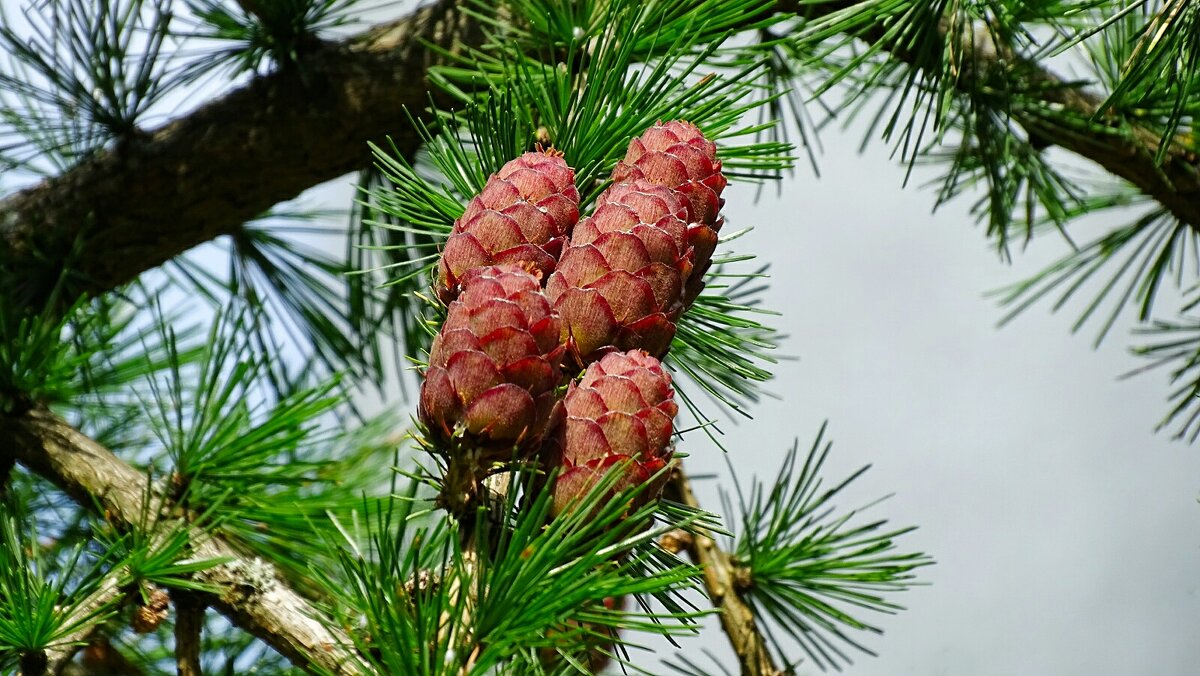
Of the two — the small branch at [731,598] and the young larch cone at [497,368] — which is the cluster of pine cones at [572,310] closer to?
the young larch cone at [497,368]

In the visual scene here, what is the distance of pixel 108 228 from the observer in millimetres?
649

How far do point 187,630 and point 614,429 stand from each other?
0.24m

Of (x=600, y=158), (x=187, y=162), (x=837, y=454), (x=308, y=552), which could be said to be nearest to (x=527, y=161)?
(x=600, y=158)

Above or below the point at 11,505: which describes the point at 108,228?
above

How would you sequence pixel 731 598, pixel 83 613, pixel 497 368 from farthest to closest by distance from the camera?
pixel 731 598 < pixel 83 613 < pixel 497 368

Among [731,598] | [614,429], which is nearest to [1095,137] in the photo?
[731,598]

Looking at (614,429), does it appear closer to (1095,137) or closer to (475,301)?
(475,301)

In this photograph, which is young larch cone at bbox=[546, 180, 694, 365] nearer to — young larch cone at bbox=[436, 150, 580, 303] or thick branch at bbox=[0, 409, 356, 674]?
young larch cone at bbox=[436, 150, 580, 303]

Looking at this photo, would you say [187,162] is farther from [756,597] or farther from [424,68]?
[756,597]

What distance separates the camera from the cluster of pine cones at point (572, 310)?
26cm

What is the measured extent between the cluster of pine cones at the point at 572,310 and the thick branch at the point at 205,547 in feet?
0.32

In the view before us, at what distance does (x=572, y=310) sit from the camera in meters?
0.29

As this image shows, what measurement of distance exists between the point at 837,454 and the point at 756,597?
2.58 ft

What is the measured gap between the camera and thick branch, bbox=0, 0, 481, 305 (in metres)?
0.62
